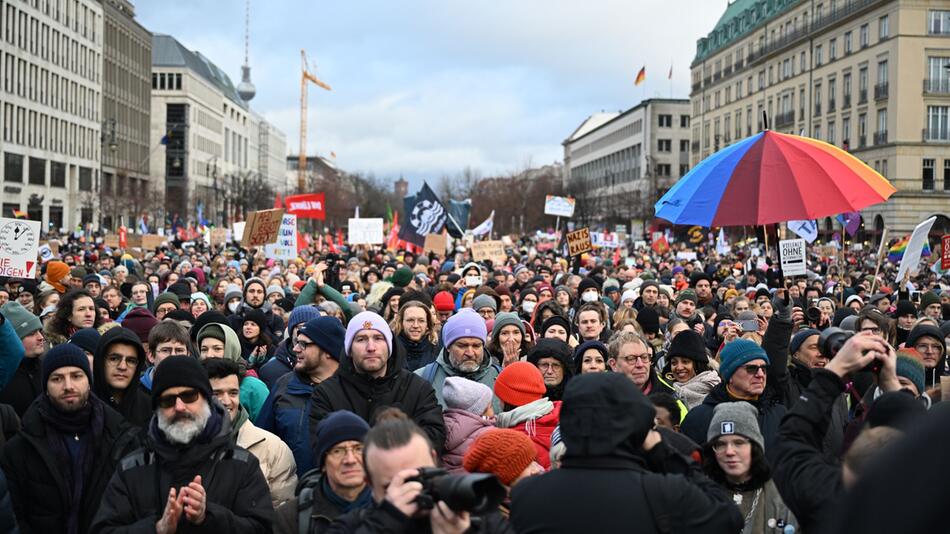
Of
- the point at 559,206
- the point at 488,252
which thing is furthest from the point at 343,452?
the point at 559,206

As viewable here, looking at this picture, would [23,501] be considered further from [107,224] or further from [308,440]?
[107,224]

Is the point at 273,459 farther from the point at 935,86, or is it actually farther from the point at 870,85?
the point at 870,85

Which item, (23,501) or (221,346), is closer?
(23,501)

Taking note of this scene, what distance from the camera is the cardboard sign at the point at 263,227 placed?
64.1 feet

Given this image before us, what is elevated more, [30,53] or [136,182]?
[30,53]

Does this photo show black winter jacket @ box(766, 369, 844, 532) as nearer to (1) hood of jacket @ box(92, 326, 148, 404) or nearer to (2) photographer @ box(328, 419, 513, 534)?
(2) photographer @ box(328, 419, 513, 534)

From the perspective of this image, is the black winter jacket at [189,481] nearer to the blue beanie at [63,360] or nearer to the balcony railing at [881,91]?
the blue beanie at [63,360]

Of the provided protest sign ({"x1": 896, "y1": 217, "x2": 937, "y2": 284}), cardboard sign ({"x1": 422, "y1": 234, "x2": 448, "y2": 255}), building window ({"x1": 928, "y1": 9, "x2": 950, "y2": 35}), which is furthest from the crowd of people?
building window ({"x1": 928, "y1": 9, "x2": 950, "y2": 35})

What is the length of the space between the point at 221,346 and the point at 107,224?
3316 inches

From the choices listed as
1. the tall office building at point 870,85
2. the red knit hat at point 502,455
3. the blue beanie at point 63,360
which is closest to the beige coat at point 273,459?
the blue beanie at point 63,360

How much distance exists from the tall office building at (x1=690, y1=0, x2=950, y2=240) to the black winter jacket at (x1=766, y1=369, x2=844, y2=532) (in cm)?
6103

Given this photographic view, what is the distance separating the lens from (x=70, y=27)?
8344cm

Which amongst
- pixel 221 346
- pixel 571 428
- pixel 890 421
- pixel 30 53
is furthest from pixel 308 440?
pixel 30 53

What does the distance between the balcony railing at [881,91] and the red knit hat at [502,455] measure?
→ 6842 centimetres
